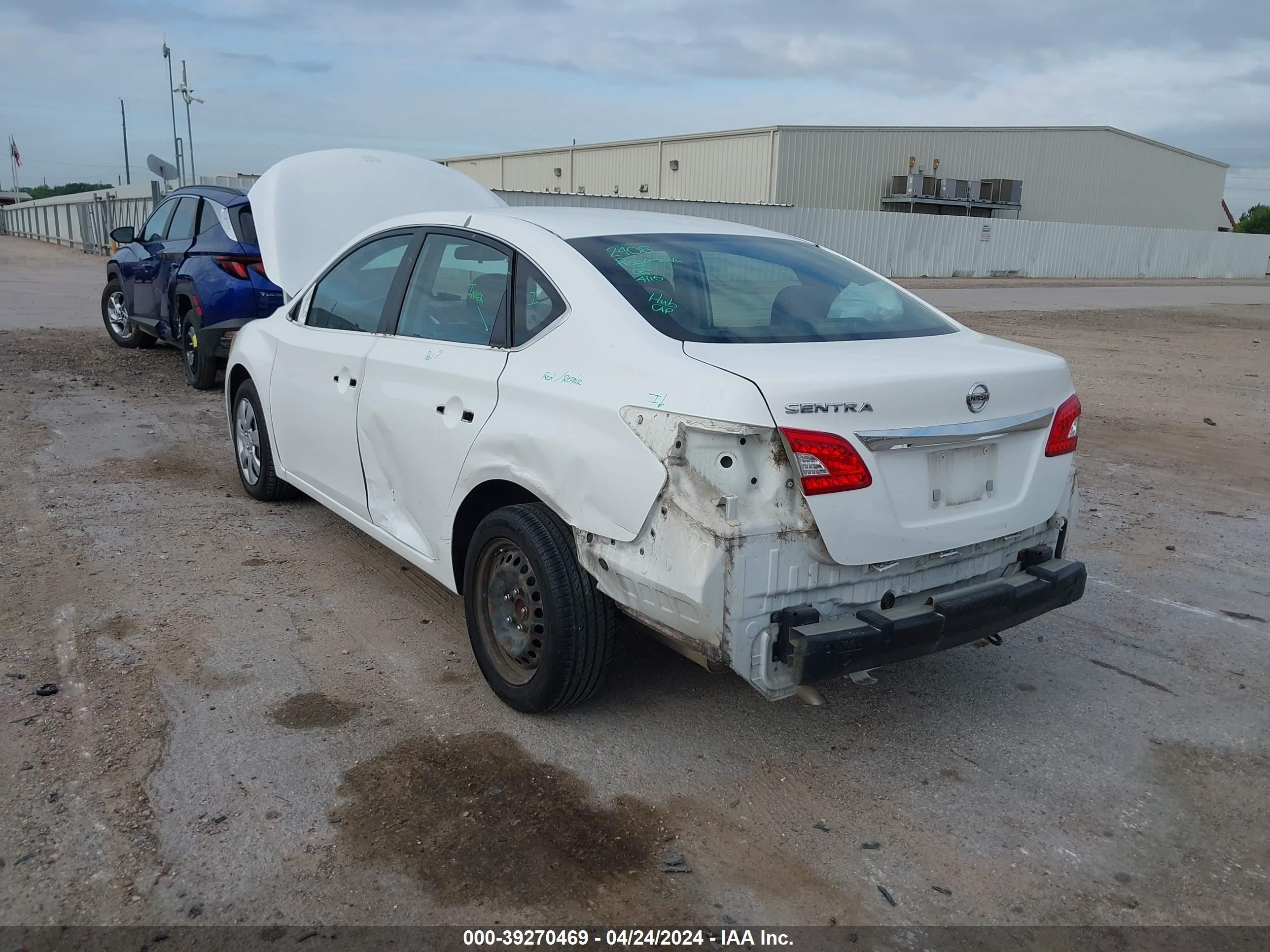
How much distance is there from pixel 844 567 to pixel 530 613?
111 centimetres

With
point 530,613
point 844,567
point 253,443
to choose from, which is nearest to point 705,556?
point 844,567

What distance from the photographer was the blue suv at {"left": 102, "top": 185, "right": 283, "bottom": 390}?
9.08m

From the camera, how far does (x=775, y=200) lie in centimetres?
3859

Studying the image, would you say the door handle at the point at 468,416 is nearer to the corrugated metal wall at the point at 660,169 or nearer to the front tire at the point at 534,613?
the front tire at the point at 534,613

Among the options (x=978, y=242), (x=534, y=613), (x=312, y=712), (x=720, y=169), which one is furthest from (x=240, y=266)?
(x=978, y=242)

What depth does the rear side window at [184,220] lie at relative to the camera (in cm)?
995

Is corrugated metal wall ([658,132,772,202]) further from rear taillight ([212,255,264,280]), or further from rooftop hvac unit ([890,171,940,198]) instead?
rear taillight ([212,255,264,280])

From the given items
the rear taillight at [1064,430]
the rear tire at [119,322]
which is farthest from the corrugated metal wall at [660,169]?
the rear taillight at [1064,430]

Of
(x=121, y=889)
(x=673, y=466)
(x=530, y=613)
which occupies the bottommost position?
(x=121, y=889)

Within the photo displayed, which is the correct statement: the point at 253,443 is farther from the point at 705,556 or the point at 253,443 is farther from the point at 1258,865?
the point at 1258,865

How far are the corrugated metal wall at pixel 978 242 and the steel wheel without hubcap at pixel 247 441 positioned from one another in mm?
20658

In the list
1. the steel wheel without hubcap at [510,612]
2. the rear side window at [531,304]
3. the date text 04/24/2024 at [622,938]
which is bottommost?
the date text 04/24/2024 at [622,938]

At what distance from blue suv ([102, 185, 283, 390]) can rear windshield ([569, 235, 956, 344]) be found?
4.93 m

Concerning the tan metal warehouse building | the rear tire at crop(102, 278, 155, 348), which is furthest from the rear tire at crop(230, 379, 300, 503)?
the tan metal warehouse building
